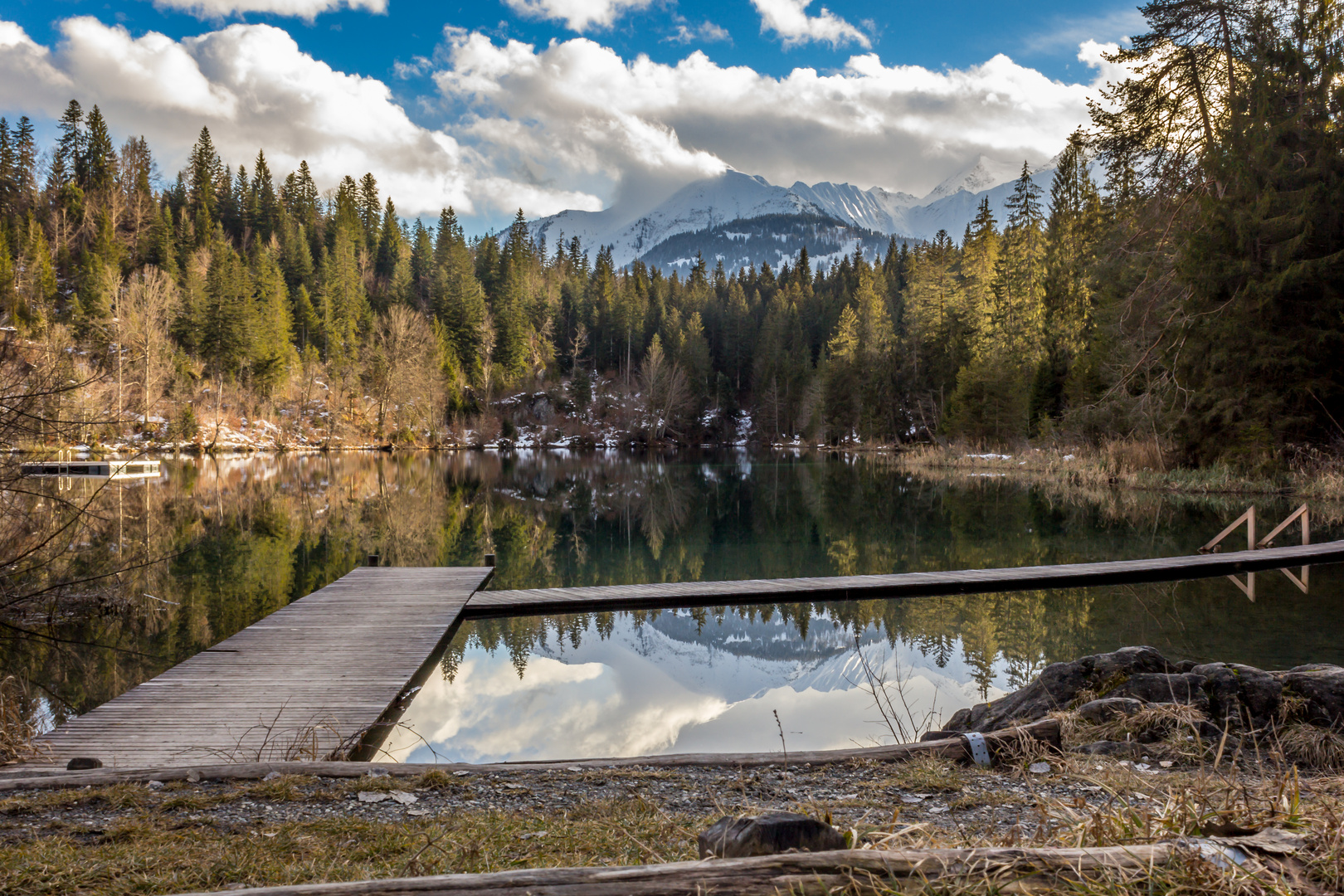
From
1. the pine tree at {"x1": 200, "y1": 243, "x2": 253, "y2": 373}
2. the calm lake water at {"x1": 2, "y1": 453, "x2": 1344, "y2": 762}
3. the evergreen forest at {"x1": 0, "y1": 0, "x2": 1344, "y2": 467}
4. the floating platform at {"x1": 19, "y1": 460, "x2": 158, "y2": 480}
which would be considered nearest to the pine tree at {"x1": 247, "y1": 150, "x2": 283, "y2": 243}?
the evergreen forest at {"x1": 0, "y1": 0, "x2": 1344, "y2": 467}

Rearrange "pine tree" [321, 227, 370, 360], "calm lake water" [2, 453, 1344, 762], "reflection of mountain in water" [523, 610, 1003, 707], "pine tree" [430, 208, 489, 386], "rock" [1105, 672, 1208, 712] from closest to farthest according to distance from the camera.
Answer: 1. "rock" [1105, 672, 1208, 712]
2. "calm lake water" [2, 453, 1344, 762]
3. "reflection of mountain in water" [523, 610, 1003, 707]
4. "pine tree" [321, 227, 370, 360]
5. "pine tree" [430, 208, 489, 386]

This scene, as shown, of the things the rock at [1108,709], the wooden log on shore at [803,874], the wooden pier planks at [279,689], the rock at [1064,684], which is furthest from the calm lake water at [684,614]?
the wooden log on shore at [803,874]

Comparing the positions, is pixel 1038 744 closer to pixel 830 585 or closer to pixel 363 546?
pixel 830 585

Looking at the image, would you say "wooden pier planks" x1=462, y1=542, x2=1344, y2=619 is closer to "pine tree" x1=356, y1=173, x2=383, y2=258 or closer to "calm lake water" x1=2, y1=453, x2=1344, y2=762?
"calm lake water" x1=2, y1=453, x2=1344, y2=762

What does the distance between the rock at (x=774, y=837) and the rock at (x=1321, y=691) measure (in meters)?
4.06

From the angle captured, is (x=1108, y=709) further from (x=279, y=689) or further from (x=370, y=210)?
(x=370, y=210)

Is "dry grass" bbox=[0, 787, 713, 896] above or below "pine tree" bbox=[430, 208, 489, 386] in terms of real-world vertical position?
below

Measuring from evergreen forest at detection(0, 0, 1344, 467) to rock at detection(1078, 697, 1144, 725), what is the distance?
6072 millimetres

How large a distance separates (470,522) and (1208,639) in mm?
15138

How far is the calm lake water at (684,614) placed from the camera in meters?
6.67

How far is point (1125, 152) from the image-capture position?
18500 mm

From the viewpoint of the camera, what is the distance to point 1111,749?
399 cm

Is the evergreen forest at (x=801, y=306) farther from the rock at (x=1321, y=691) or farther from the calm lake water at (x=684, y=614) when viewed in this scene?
the rock at (x=1321, y=691)

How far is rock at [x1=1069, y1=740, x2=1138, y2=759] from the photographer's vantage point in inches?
154
